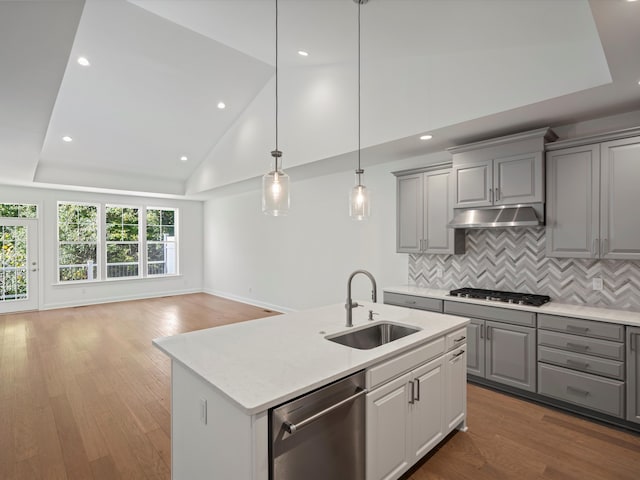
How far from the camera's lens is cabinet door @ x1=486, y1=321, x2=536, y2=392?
120 inches

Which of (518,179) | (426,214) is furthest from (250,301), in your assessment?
(518,179)

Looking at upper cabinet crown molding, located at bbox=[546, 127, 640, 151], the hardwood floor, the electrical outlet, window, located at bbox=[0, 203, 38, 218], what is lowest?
the hardwood floor

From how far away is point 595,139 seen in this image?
114 inches

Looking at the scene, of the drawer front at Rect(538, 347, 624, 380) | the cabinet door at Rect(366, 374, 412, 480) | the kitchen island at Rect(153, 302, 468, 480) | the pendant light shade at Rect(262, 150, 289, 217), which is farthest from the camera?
the drawer front at Rect(538, 347, 624, 380)

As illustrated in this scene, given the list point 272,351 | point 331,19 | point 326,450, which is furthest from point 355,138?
point 326,450

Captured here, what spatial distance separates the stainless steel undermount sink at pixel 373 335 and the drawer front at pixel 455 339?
23 centimetres

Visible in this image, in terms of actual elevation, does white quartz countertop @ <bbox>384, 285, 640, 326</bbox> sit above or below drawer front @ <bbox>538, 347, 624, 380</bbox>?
above

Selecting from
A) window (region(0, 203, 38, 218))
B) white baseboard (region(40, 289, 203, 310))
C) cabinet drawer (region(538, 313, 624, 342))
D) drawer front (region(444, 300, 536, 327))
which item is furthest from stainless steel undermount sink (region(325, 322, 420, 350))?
window (region(0, 203, 38, 218))

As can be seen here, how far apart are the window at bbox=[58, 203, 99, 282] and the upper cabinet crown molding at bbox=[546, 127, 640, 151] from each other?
8.84 m

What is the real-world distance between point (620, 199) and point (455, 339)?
6.18 ft

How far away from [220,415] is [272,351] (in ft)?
1.51

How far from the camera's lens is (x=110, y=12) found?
4113 millimetres

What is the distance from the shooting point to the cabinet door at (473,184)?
350 centimetres

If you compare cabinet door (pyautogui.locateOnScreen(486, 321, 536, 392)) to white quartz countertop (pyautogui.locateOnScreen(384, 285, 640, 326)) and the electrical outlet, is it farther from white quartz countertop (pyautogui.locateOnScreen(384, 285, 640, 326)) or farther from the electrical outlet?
the electrical outlet
